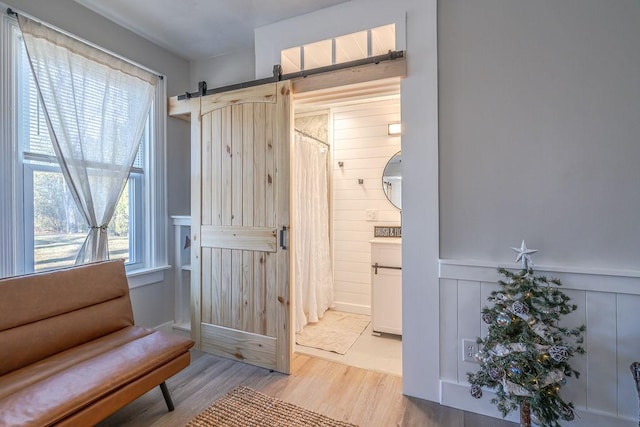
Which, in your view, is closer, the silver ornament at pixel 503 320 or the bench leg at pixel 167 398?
the silver ornament at pixel 503 320

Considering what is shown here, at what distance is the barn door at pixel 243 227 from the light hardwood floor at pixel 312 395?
15 centimetres

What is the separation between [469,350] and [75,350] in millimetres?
2333

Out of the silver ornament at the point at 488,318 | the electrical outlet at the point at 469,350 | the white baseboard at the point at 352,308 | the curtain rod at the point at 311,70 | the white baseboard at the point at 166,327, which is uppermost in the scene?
the curtain rod at the point at 311,70

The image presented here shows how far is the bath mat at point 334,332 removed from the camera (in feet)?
8.99

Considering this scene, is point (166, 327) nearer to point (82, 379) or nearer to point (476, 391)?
point (82, 379)

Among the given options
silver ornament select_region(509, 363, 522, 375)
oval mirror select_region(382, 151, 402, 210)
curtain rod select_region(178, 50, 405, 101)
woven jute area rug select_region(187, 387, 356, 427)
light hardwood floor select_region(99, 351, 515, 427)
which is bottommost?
light hardwood floor select_region(99, 351, 515, 427)

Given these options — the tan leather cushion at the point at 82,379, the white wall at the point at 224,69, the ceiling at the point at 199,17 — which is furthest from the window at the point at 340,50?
the tan leather cushion at the point at 82,379

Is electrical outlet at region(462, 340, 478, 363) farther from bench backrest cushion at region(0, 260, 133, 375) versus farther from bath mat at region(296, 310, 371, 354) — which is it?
bench backrest cushion at region(0, 260, 133, 375)

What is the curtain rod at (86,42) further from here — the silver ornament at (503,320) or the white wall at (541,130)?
the silver ornament at (503,320)

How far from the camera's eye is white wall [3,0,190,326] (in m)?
2.07

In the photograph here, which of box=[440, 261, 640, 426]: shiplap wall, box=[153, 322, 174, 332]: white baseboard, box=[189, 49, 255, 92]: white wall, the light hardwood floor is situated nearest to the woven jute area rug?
the light hardwood floor

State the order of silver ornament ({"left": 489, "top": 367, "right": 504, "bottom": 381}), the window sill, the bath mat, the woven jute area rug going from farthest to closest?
1. the bath mat
2. the window sill
3. the woven jute area rug
4. silver ornament ({"left": 489, "top": 367, "right": 504, "bottom": 381})

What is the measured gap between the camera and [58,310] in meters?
1.75

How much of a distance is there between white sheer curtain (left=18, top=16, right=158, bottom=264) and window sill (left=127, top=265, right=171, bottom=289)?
38 centimetres
